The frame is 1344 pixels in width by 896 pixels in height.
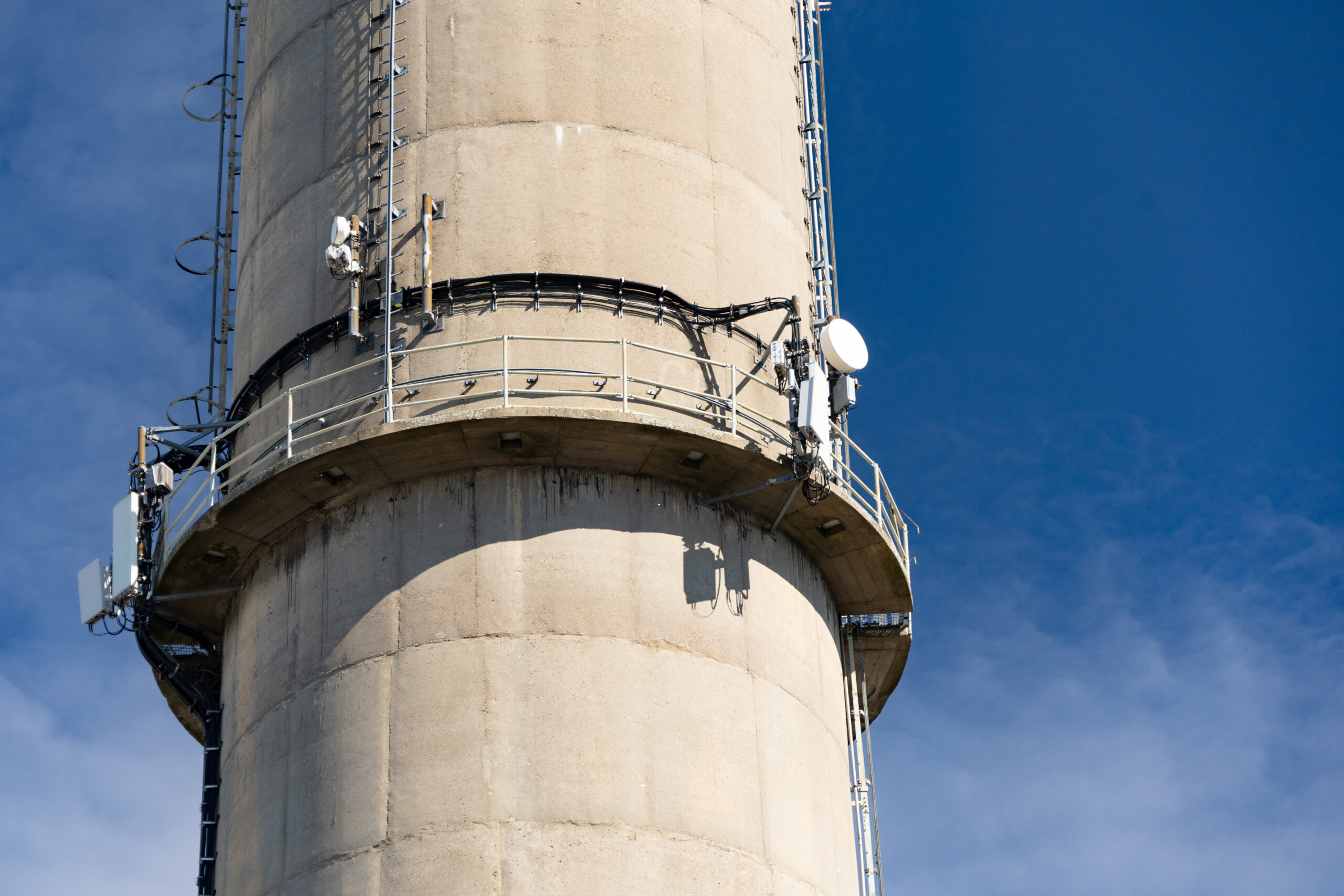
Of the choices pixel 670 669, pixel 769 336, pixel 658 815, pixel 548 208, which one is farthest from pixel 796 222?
pixel 658 815

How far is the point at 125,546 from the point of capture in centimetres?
2922

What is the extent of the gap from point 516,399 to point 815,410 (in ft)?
13.6

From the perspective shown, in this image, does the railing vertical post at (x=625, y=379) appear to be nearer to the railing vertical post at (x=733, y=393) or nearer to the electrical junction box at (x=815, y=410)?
the railing vertical post at (x=733, y=393)

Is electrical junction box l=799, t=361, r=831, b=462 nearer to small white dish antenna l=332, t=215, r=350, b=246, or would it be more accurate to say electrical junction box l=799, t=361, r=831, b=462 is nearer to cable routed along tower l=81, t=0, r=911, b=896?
cable routed along tower l=81, t=0, r=911, b=896

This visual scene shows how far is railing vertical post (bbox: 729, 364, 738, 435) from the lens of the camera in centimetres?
2768

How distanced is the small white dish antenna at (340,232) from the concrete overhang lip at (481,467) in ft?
10.0

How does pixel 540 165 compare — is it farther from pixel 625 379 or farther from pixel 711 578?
pixel 711 578

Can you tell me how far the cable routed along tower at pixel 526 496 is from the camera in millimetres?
25625

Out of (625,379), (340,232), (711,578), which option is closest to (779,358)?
(625,379)

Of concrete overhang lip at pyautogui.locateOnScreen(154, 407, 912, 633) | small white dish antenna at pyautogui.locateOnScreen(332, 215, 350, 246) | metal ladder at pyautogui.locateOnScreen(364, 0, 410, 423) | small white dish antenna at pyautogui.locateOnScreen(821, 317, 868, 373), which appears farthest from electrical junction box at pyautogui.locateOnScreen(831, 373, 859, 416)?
small white dish antenna at pyautogui.locateOnScreen(332, 215, 350, 246)

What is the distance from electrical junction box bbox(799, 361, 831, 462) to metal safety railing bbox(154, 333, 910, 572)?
2.91 feet

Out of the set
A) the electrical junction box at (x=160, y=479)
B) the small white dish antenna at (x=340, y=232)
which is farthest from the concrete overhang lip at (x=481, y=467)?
the small white dish antenna at (x=340, y=232)

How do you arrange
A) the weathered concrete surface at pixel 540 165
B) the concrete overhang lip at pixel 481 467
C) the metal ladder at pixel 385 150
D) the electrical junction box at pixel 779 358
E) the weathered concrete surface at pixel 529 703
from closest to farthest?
1. the weathered concrete surface at pixel 529 703
2. the concrete overhang lip at pixel 481 467
3. the metal ladder at pixel 385 150
4. the weathered concrete surface at pixel 540 165
5. the electrical junction box at pixel 779 358

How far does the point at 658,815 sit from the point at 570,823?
3.86 ft
